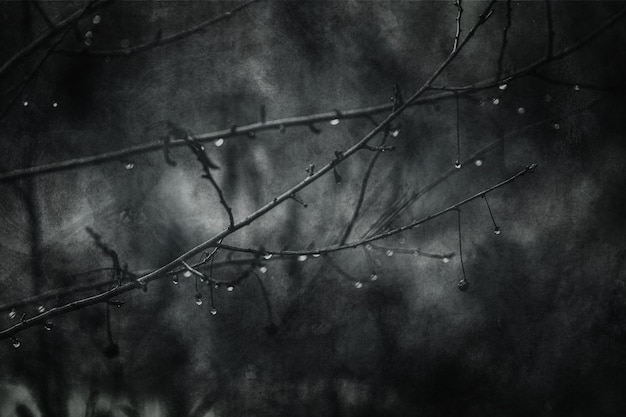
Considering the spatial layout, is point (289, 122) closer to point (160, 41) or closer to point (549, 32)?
point (160, 41)

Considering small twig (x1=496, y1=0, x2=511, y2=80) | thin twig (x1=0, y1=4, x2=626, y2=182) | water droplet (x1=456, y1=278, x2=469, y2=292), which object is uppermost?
small twig (x1=496, y1=0, x2=511, y2=80)

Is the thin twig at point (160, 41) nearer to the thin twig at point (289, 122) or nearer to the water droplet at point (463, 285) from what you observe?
the thin twig at point (289, 122)

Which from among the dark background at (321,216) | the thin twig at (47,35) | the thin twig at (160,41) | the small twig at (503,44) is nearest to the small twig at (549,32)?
the dark background at (321,216)

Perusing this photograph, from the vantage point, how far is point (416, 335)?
6.15ft

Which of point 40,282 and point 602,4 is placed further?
point 602,4

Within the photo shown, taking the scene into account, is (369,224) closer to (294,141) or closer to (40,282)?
(294,141)

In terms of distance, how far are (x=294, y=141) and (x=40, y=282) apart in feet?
3.05

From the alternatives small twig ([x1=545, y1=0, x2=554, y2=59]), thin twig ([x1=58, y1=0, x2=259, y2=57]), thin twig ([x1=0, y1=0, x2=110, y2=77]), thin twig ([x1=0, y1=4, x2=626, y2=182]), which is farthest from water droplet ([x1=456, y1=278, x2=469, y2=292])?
thin twig ([x1=0, y1=0, x2=110, y2=77])

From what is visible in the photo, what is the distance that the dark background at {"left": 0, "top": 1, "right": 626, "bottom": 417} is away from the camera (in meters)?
1.78

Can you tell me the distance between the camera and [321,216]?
6.06 ft

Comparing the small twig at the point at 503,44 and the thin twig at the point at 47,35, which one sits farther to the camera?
the small twig at the point at 503,44

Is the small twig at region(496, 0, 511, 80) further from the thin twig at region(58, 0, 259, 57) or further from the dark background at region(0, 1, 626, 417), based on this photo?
the thin twig at region(58, 0, 259, 57)

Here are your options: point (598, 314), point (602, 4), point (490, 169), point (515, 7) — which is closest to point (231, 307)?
point (490, 169)

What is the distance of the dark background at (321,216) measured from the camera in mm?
1781
